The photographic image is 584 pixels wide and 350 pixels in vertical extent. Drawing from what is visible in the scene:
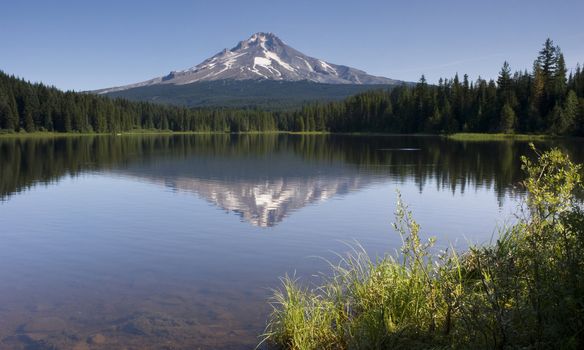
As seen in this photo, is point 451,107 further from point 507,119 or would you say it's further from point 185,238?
point 185,238

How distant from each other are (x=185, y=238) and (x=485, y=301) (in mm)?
14934

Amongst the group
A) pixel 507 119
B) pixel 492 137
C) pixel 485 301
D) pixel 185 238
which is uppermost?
pixel 507 119

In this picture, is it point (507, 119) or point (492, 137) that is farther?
point (492, 137)

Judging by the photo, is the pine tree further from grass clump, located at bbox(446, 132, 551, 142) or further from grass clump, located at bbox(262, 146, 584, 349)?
grass clump, located at bbox(262, 146, 584, 349)

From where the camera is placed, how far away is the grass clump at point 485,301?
23.4 feet

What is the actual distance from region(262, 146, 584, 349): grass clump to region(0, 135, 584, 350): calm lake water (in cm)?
110

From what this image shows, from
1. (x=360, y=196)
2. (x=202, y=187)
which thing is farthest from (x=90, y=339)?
(x=202, y=187)

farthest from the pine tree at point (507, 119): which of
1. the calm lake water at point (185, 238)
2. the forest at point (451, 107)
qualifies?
the calm lake water at point (185, 238)

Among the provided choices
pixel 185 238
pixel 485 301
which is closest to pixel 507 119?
pixel 185 238

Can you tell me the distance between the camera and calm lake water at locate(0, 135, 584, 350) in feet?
40.4

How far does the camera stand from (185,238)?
70.8 ft

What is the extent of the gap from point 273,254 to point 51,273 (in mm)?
7720

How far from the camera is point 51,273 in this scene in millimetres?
16484

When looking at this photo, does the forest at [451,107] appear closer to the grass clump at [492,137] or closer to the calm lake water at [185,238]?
the grass clump at [492,137]
